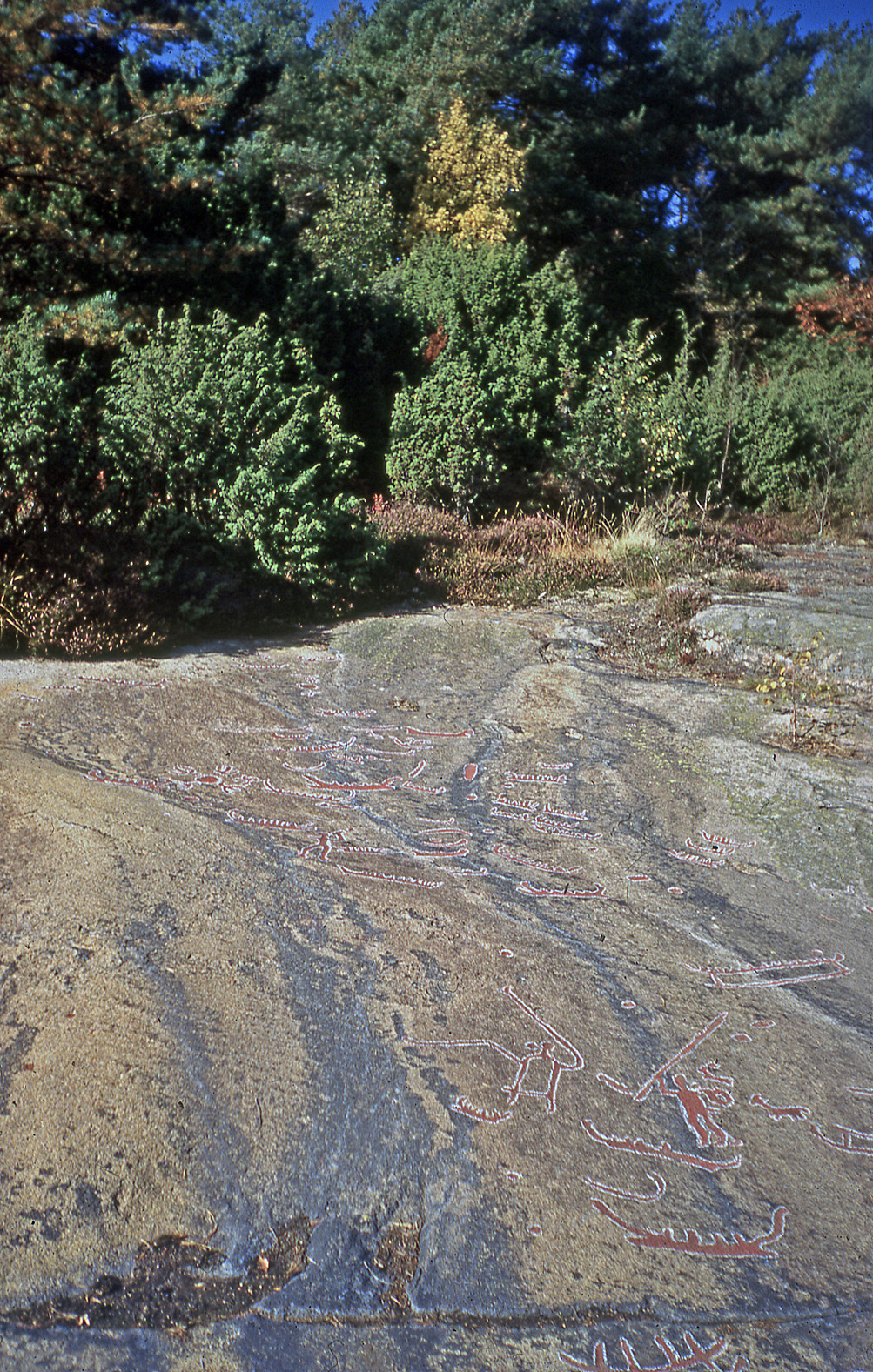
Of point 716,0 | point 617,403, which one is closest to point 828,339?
point 716,0

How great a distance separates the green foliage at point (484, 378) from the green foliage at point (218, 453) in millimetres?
2652

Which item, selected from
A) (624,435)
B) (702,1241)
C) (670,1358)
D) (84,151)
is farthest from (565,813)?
(84,151)

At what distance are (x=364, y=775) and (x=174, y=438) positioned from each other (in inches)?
143

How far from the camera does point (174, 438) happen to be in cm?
724

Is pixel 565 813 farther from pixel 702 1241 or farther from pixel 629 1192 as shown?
pixel 702 1241

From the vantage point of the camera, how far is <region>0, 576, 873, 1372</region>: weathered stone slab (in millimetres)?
2031

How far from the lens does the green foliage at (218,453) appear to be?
713cm

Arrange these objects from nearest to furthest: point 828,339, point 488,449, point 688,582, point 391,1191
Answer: point 391,1191, point 688,582, point 488,449, point 828,339

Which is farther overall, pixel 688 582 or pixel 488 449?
pixel 488 449

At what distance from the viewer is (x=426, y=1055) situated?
2.79 m

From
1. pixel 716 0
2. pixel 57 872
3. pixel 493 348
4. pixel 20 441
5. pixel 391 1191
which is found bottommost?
pixel 391 1191

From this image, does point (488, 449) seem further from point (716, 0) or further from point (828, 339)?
point (716, 0)

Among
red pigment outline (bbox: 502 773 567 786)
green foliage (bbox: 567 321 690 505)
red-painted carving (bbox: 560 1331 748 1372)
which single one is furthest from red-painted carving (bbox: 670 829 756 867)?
green foliage (bbox: 567 321 690 505)

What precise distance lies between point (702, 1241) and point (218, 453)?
634 cm
